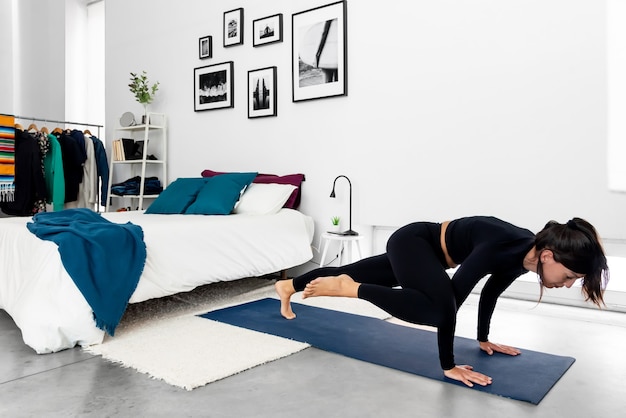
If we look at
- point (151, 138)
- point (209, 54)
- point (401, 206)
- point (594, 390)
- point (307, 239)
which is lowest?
point (594, 390)

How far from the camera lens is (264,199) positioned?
401 centimetres

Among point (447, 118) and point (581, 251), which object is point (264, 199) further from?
point (581, 251)

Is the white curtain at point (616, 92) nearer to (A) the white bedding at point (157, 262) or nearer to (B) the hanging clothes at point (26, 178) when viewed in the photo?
(A) the white bedding at point (157, 262)

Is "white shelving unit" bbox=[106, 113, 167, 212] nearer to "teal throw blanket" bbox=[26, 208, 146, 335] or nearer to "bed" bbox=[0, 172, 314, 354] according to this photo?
"bed" bbox=[0, 172, 314, 354]

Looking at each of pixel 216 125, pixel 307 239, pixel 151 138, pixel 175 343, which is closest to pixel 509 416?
pixel 175 343

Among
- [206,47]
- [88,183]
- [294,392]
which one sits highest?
[206,47]

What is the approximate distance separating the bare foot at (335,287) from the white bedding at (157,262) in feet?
3.34

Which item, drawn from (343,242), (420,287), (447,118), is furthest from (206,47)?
(420,287)

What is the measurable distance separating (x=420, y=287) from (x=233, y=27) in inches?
141

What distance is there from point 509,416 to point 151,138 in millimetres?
4687

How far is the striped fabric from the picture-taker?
15.3ft

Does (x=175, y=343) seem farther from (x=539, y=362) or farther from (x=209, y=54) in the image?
(x=209, y=54)

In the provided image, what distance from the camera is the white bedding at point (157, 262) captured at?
7.83 feet

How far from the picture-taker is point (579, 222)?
1.87 m
